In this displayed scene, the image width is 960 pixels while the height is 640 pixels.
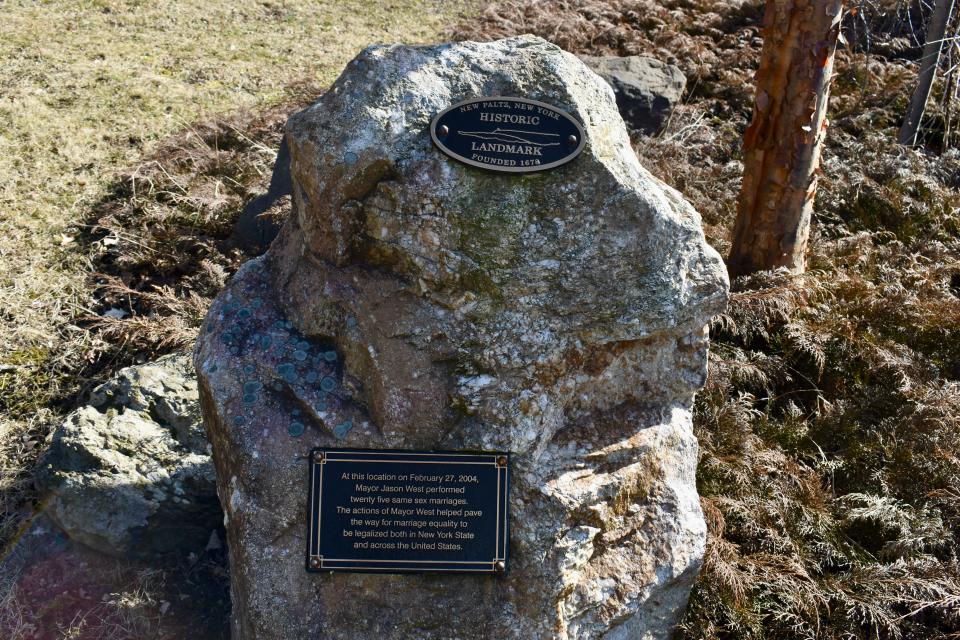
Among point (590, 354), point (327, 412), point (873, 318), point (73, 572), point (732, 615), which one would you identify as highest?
point (590, 354)

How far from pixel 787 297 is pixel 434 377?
107 inches

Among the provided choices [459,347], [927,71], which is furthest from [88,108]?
[927,71]

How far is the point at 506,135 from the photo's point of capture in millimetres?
2930

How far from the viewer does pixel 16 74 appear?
22.5 feet

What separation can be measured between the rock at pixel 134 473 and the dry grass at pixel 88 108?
552 mm

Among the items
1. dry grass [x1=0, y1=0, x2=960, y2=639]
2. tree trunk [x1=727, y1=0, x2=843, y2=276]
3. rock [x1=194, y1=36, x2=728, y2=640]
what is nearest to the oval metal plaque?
rock [x1=194, y1=36, x2=728, y2=640]

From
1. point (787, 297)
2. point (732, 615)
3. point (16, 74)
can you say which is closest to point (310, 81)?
point (16, 74)

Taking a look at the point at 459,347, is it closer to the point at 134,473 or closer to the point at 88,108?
the point at 134,473

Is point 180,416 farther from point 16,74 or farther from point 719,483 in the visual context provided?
point 16,74

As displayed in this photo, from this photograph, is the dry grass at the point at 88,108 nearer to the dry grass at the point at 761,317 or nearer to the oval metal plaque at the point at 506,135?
the dry grass at the point at 761,317

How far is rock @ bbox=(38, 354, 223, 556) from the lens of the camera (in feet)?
11.9

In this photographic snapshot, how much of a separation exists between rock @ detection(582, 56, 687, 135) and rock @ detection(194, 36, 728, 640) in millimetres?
4017

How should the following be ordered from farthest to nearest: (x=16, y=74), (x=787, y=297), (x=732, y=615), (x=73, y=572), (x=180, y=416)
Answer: (x=16, y=74)
(x=787, y=297)
(x=180, y=416)
(x=73, y=572)
(x=732, y=615)

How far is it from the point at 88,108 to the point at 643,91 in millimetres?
4725
